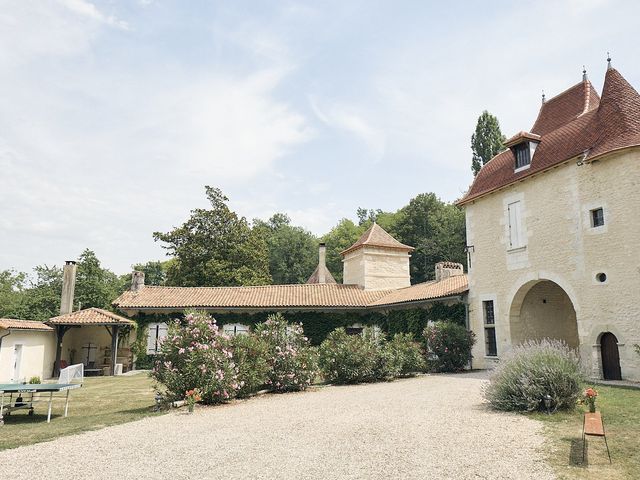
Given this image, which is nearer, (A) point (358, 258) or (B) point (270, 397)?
(B) point (270, 397)

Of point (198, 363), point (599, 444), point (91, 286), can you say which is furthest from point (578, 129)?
point (91, 286)

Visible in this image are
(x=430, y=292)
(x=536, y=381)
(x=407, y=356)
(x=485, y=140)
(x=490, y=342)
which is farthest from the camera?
(x=485, y=140)

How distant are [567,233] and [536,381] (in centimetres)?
704

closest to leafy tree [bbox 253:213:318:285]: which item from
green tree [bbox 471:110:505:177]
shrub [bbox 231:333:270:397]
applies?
green tree [bbox 471:110:505:177]

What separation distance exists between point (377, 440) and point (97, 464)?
11.1ft

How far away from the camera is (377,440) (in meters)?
6.17

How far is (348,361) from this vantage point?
1284cm

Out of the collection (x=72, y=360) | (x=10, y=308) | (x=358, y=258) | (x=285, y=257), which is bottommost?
(x=72, y=360)

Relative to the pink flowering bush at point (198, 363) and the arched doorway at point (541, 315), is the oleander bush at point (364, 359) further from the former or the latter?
the arched doorway at point (541, 315)

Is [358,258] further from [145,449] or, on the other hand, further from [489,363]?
[145,449]

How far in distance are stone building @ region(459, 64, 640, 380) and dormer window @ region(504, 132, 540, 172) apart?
0.03 metres

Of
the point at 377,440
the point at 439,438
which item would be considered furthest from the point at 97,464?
the point at 439,438

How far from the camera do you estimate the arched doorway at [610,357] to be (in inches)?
478

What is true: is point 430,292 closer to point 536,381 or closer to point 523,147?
point 523,147
